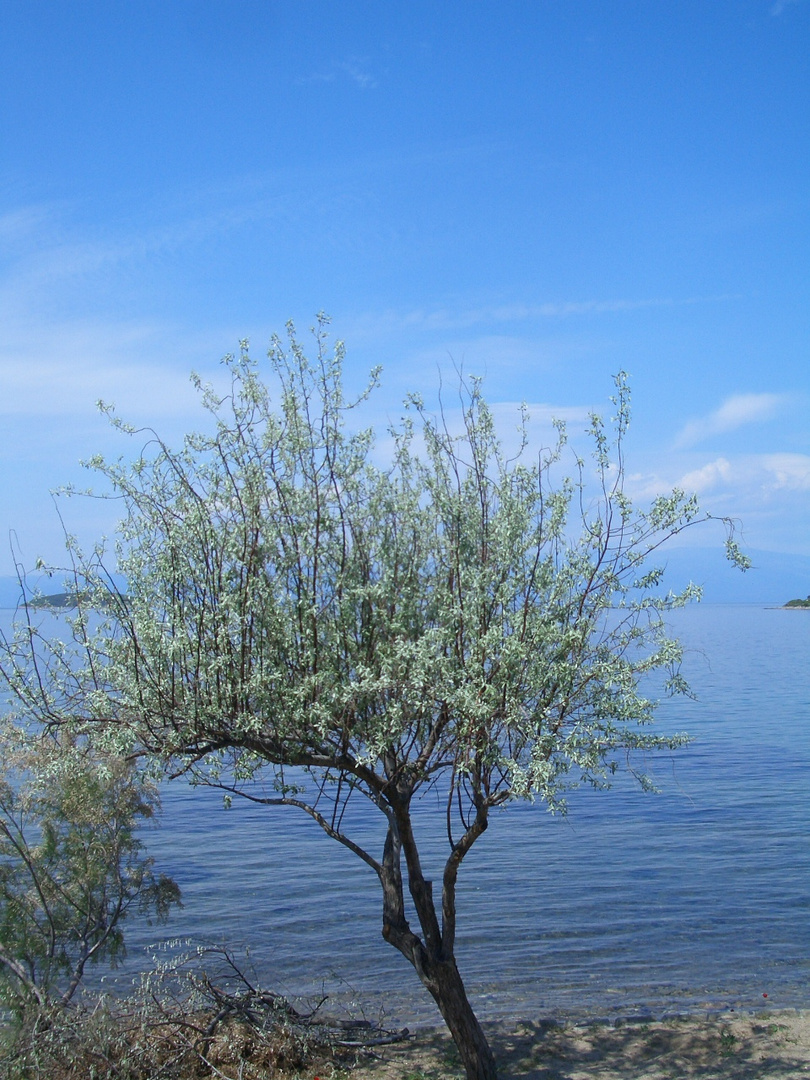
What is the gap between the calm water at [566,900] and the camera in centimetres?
1683

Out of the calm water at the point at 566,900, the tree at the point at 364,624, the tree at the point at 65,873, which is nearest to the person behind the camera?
the tree at the point at 364,624

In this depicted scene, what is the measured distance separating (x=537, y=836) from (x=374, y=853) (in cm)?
542

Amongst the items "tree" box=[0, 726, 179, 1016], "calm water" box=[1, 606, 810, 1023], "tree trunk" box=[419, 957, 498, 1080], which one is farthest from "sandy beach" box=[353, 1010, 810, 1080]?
"tree" box=[0, 726, 179, 1016]

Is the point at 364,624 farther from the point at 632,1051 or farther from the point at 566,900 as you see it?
the point at 566,900

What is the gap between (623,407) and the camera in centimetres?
950

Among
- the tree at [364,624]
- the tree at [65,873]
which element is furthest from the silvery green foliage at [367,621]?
the tree at [65,873]

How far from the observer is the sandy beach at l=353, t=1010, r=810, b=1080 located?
12.3 metres

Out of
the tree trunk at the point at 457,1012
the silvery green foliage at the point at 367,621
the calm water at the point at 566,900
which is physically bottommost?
the calm water at the point at 566,900

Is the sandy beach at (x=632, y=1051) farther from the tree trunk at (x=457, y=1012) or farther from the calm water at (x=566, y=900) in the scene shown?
the tree trunk at (x=457, y=1012)

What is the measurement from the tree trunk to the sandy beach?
1.36 metres

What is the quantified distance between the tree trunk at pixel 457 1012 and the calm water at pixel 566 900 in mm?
4829

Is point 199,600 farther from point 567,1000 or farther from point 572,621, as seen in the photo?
point 567,1000

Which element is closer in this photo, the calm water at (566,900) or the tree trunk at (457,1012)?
the tree trunk at (457,1012)

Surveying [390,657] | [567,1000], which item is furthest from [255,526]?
[567,1000]
